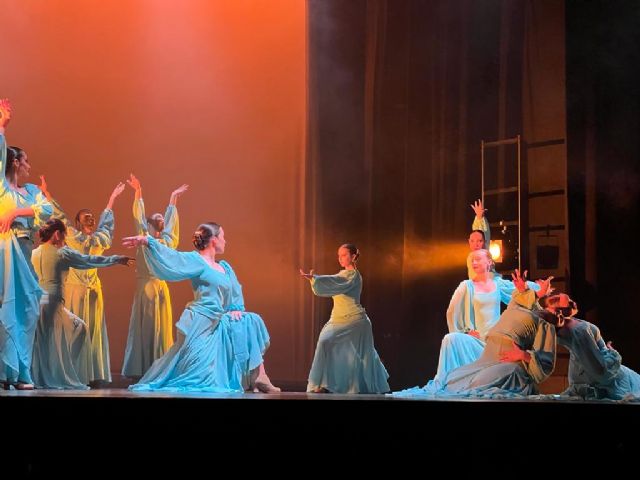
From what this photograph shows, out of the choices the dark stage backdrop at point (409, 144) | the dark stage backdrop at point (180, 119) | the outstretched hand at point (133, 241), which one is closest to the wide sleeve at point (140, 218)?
the outstretched hand at point (133, 241)

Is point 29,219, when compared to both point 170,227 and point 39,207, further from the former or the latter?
point 170,227

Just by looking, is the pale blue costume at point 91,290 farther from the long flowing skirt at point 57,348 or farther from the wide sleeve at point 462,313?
the wide sleeve at point 462,313

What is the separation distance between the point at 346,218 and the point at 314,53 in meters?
1.60

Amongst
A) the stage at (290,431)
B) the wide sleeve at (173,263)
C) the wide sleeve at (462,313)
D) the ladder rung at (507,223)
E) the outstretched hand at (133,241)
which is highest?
the ladder rung at (507,223)

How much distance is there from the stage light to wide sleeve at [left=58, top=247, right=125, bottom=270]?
307 cm

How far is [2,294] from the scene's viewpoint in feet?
19.0

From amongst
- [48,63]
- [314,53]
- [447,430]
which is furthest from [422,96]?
[447,430]

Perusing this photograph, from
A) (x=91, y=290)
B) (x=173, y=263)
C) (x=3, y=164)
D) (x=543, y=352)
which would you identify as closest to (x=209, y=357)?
(x=173, y=263)

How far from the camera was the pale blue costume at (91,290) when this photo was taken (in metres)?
7.18

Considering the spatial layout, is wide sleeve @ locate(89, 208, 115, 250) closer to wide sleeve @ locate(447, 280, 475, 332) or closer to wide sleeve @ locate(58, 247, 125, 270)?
wide sleeve @ locate(58, 247, 125, 270)

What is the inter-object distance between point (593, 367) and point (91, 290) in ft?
12.1

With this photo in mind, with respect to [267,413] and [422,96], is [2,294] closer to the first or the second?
[267,413]

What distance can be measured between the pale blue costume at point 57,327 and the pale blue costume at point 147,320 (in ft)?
2.00

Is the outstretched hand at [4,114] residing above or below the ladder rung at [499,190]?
above
